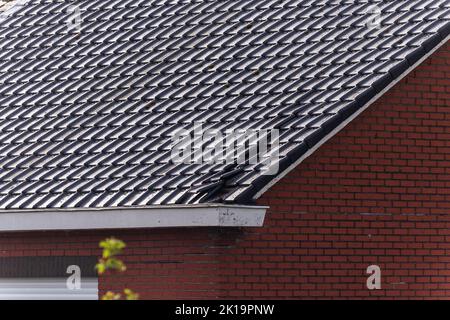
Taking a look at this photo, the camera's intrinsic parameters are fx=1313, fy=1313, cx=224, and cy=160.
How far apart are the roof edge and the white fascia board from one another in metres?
0.17

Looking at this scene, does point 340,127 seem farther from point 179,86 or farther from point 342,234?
point 179,86

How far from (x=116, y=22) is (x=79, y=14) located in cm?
87

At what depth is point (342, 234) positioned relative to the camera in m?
12.5

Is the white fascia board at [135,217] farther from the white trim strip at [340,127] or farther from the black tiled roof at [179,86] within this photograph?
the white trim strip at [340,127]

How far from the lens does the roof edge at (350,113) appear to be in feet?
37.8

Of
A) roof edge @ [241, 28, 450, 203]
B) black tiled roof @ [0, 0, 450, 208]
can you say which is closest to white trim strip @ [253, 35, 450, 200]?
roof edge @ [241, 28, 450, 203]

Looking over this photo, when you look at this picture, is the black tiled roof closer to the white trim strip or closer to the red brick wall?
the white trim strip

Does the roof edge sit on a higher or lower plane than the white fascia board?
higher

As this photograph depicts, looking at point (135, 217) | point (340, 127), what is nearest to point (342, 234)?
point (340, 127)

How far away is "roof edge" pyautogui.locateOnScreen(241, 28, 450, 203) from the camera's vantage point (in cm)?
1153

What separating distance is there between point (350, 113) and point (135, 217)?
2225 millimetres

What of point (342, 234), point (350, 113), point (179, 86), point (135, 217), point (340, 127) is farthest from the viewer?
point (179, 86)

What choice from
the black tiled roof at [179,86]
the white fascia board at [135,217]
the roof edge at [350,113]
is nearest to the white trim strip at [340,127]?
the roof edge at [350,113]
